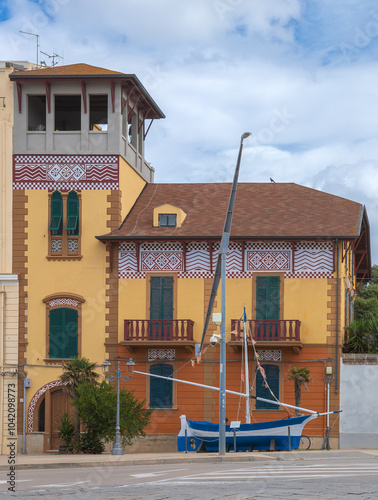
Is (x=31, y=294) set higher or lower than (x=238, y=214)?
lower

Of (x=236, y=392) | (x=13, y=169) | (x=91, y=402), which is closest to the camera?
(x=91, y=402)

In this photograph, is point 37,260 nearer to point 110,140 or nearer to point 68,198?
point 68,198

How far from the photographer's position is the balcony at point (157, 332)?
121 feet

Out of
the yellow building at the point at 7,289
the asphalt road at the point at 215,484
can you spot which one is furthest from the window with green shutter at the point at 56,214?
the asphalt road at the point at 215,484

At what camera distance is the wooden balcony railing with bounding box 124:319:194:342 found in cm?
3694

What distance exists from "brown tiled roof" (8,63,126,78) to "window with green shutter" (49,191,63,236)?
190 inches

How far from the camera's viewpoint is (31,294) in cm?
3809

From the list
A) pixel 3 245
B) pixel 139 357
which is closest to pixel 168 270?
pixel 139 357

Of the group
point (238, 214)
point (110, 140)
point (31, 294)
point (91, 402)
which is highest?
point (110, 140)

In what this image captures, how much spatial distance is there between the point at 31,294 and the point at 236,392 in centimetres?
926

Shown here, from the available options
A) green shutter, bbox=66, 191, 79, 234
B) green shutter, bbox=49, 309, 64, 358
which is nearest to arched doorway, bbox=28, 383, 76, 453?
green shutter, bbox=49, 309, 64, 358

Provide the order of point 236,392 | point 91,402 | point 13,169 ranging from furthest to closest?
point 13,169 → point 236,392 → point 91,402

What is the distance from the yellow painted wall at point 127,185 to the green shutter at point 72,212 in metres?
1.93

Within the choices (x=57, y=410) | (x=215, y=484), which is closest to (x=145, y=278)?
(x=57, y=410)
